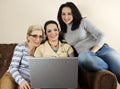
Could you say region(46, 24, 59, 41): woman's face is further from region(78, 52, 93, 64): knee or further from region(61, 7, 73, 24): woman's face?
region(78, 52, 93, 64): knee

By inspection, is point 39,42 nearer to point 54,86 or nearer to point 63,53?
point 63,53

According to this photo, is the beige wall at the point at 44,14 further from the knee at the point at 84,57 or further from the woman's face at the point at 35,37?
the knee at the point at 84,57

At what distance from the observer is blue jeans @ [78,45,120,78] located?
6.82ft

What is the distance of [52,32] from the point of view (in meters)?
2.29

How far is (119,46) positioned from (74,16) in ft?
2.68

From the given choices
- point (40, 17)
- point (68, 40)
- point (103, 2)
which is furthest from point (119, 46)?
point (40, 17)

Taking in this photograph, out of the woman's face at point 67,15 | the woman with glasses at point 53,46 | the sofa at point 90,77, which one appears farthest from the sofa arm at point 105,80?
the woman's face at point 67,15

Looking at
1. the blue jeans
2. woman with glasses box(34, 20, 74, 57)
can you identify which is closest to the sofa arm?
the blue jeans

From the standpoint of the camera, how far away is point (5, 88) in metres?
2.06

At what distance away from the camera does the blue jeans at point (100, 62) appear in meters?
2.08

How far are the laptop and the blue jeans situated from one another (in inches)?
14.8

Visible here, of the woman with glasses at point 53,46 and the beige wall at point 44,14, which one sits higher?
the beige wall at point 44,14

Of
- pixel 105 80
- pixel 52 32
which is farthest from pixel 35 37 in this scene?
pixel 105 80

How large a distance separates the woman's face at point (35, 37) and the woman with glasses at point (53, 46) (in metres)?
0.06
